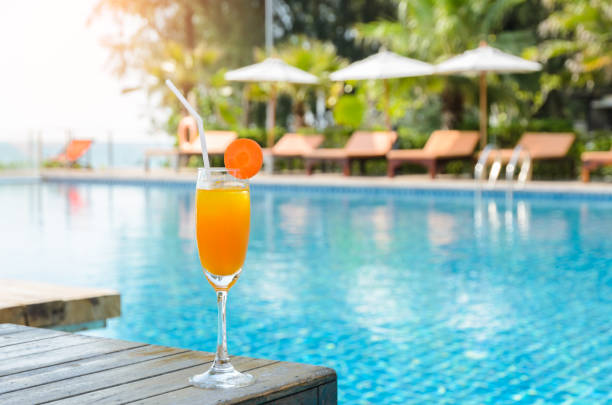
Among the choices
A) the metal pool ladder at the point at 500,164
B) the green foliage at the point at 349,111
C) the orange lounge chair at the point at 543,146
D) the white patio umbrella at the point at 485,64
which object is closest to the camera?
the metal pool ladder at the point at 500,164

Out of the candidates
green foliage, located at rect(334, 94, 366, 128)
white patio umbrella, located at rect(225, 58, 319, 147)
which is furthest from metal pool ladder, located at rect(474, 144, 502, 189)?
green foliage, located at rect(334, 94, 366, 128)

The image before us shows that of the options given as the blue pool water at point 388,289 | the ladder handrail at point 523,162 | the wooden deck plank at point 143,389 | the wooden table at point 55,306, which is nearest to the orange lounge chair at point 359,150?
the ladder handrail at point 523,162

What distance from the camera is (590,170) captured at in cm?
1530

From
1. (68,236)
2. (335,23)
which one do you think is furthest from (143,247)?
(335,23)

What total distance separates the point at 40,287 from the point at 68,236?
5.68 m

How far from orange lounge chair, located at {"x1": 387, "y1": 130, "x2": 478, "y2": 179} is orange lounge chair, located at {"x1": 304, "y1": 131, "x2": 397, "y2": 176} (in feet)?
1.92

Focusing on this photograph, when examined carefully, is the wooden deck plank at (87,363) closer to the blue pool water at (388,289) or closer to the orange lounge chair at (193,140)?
the blue pool water at (388,289)

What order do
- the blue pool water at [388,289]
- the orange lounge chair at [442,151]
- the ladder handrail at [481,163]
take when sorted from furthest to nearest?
the orange lounge chair at [442,151]
the ladder handrail at [481,163]
the blue pool water at [388,289]

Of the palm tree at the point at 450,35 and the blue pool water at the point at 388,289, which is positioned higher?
the palm tree at the point at 450,35

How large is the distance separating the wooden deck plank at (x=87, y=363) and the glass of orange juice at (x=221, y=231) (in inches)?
10.3

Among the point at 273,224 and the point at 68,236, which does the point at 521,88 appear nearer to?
the point at 273,224

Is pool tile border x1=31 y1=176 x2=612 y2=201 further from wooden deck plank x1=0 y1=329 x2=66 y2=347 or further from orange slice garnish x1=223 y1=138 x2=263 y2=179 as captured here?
orange slice garnish x1=223 y1=138 x2=263 y2=179

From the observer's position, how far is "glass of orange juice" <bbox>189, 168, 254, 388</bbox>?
69.7 inches

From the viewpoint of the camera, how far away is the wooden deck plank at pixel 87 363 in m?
1.87
